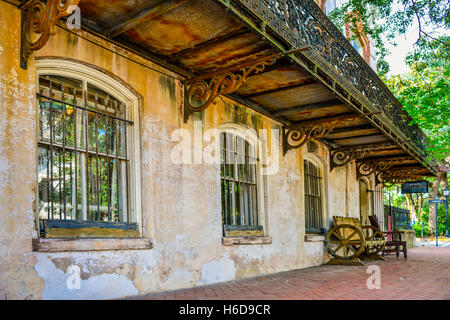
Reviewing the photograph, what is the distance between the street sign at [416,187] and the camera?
20425 mm

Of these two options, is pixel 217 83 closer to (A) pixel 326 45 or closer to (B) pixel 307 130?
(A) pixel 326 45

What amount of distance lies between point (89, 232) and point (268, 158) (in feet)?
17.1

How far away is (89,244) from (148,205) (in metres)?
1.23

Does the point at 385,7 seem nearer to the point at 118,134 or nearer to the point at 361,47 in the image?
the point at 118,134

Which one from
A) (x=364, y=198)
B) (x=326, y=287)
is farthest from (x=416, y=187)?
(x=326, y=287)

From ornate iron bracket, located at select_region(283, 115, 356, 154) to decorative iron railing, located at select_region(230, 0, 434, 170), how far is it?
67 centimetres

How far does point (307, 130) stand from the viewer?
418 inches

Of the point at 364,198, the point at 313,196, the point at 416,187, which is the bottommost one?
the point at 364,198

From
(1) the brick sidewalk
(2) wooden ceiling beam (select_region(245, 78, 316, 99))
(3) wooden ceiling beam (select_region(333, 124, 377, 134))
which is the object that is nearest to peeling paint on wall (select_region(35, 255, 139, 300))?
(1) the brick sidewalk

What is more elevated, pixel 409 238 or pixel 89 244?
pixel 89 244

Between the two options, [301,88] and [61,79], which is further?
[301,88]

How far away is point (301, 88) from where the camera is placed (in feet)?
29.1

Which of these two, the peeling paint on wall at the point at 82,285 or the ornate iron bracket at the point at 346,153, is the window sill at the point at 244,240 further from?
the ornate iron bracket at the point at 346,153
